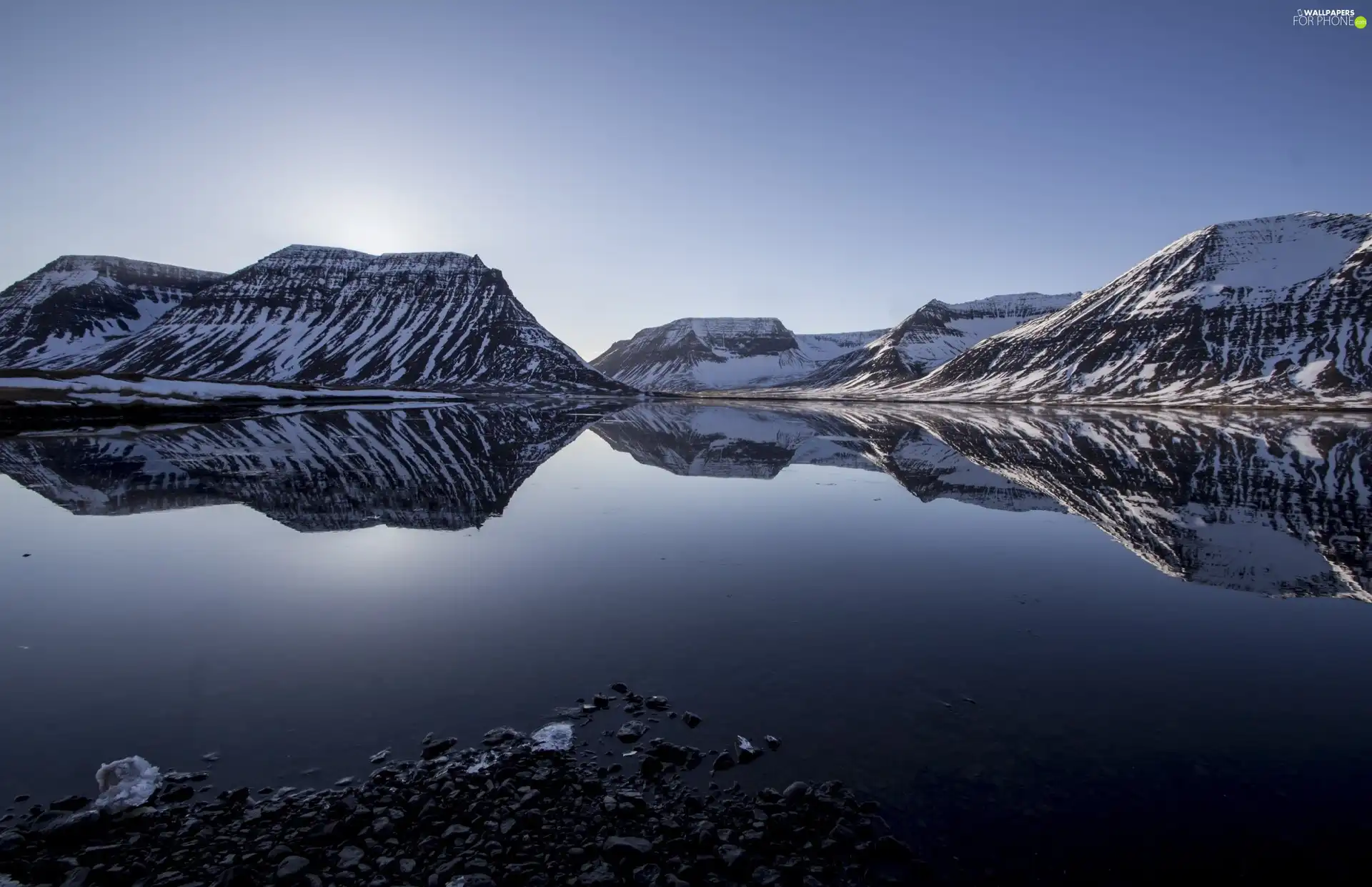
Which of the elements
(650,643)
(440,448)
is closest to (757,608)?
(650,643)

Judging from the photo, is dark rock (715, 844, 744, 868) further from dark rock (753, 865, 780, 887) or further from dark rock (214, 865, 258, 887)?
dark rock (214, 865, 258, 887)

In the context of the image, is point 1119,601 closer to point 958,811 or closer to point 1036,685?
point 1036,685

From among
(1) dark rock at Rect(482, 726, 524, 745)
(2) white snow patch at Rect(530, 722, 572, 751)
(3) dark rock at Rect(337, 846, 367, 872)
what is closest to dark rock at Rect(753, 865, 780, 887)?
(2) white snow patch at Rect(530, 722, 572, 751)

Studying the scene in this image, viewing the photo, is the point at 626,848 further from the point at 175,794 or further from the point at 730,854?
the point at 175,794

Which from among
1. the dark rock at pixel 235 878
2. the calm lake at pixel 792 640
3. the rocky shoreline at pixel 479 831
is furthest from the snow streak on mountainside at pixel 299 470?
the dark rock at pixel 235 878

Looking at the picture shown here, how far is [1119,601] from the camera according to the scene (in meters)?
17.9

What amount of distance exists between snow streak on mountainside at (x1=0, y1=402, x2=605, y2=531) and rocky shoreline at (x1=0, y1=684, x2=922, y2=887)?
17.6 metres

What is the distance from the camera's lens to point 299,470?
1559 inches

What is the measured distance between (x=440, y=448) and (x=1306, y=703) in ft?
176

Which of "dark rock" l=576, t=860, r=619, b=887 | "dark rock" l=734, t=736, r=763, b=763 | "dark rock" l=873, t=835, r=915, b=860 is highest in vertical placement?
"dark rock" l=734, t=736, r=763, b=763

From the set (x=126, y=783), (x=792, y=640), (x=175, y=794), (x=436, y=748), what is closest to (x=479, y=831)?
(x=436, y=748)

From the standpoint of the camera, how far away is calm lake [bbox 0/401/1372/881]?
31.2 feet

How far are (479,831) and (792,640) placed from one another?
8315 mm

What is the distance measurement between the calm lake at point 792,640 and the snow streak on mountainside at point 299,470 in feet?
1.66
